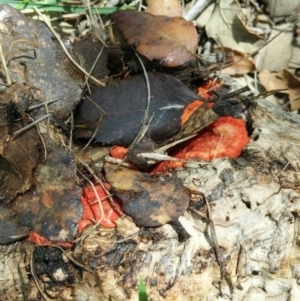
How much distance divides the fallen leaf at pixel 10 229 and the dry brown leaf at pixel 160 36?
1.18m

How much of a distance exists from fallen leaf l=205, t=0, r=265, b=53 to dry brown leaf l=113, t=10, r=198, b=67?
857mm

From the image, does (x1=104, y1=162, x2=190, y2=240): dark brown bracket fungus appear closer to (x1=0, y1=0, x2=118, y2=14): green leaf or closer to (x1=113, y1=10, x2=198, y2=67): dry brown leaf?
(x1=113, y1=10, x2=198, y2=67): dry brown leaf

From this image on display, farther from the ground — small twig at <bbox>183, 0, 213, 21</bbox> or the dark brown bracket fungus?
small twig at <bbox>183, 0, 213, 21</bbox>

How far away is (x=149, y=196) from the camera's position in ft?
8.27

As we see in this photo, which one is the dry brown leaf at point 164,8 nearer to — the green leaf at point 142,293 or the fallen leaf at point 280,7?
the fallen leaf at point 280,7

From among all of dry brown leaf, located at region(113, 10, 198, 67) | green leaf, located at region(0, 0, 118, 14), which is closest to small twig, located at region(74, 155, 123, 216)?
dry brown leaf, located at region(113, 10, 198, 67)

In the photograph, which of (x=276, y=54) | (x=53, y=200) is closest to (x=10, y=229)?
(x=53, y=200)

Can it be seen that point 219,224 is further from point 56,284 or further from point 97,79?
point 97,79

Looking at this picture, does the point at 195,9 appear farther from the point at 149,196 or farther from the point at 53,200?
the point at 53,200

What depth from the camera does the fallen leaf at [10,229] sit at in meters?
2.49

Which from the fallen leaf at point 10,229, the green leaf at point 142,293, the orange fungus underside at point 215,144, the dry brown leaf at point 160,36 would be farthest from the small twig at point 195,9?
the green leaf at point 142,293

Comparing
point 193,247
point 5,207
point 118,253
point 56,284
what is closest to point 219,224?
point 193,247

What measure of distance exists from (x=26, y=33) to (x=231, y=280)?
1747 millimetres

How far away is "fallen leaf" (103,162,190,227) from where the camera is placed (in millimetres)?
2479
